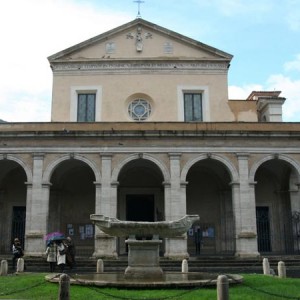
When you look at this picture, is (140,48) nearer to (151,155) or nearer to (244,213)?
(151,155)

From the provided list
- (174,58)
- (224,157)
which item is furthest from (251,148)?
(174,58)

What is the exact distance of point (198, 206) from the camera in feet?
93.2

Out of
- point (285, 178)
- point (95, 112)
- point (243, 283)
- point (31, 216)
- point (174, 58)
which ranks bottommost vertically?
point (243, 283)

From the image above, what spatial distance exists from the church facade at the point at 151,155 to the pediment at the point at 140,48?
0.06 m

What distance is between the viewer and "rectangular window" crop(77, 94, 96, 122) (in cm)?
2986

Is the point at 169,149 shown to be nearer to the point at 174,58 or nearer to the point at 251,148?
the point at 251,148

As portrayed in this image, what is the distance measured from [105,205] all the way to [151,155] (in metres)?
3.47

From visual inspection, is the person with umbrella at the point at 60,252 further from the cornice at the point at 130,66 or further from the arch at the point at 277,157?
the cornice at the point at 130,66

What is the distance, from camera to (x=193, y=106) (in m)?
30.3

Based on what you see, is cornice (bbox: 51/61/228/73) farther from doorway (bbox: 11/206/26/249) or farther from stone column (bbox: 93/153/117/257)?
doorway (bbox: 11/206/26/249)

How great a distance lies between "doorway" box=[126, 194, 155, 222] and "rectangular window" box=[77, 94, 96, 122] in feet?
18.5

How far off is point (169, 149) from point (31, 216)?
25.4ft

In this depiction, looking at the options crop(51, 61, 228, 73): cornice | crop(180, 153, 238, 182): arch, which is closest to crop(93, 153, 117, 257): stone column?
crop(180, 153, 238, 182): arch

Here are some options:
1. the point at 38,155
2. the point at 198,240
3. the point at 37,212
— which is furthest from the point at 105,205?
the point at 198,240
